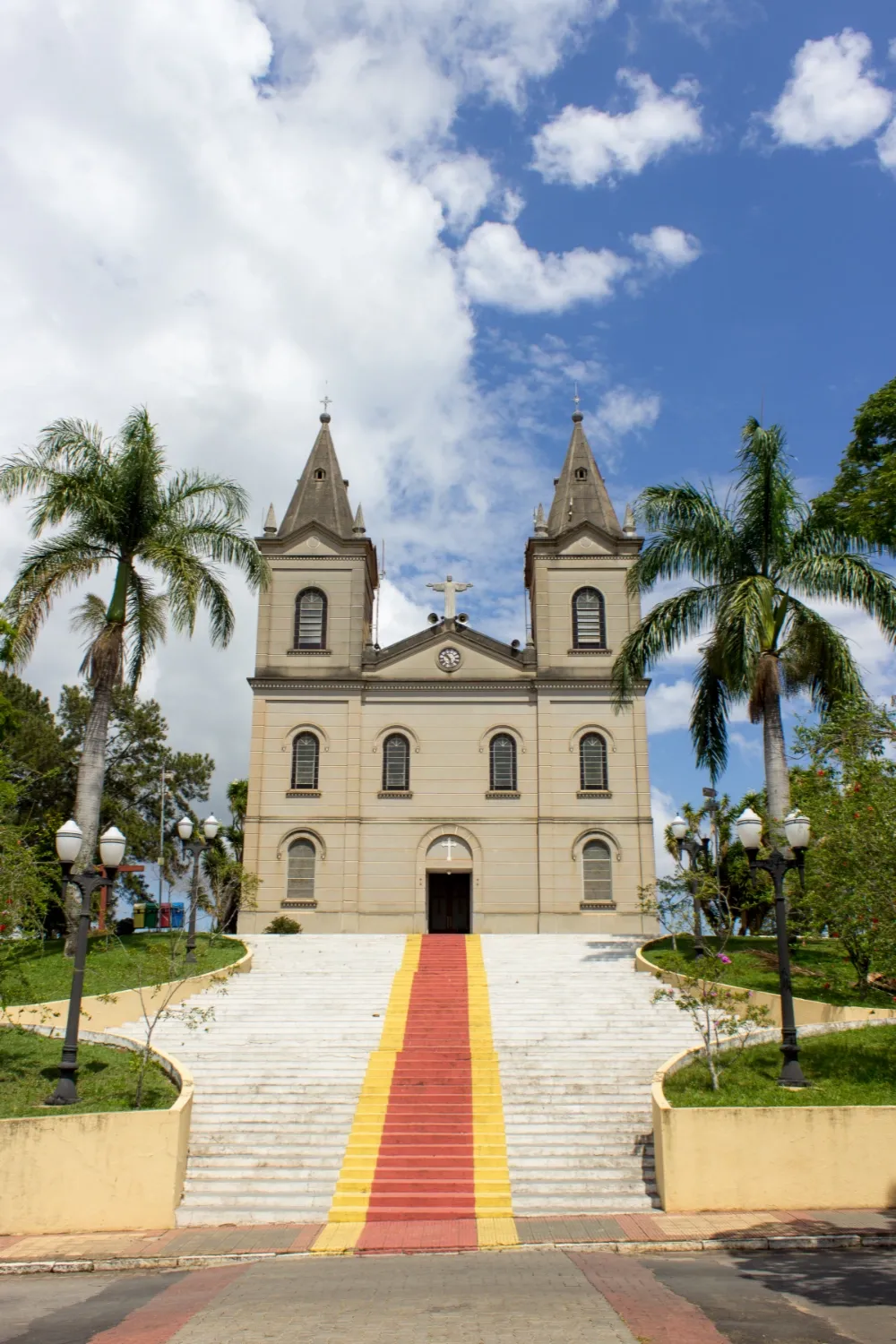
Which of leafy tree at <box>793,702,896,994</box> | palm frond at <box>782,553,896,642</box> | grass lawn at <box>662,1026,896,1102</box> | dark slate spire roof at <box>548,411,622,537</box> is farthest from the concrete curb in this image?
dark slate spire roof at <box>548,411,622,537</box>

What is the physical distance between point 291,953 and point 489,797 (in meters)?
8.22

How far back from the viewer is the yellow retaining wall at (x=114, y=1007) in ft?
52.6

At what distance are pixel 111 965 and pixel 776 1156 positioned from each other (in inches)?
529

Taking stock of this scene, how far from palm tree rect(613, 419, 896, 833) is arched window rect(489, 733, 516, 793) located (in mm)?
7354

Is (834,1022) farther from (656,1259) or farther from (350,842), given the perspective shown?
(350,842)

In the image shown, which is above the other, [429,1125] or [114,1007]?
[114,1007]

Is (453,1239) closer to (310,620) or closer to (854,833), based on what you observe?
(854,833)

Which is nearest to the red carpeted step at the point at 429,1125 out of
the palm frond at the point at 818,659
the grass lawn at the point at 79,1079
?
the grass lawn at the point at 79,1079

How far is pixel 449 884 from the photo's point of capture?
29484mm

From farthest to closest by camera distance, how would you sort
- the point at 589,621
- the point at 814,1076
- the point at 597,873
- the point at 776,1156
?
the point at 589,621
the point at 597,873
the point at 814,1076
the point at 776,1156

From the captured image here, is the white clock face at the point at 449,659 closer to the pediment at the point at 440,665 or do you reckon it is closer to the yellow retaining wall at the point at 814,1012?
the pediment at the point at 440,665

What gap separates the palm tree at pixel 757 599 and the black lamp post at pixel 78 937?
10917 millimetres

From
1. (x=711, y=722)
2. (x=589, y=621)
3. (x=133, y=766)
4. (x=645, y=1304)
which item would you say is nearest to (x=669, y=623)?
(x=711, y=722)

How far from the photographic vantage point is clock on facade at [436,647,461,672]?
30203mm
